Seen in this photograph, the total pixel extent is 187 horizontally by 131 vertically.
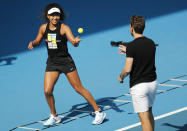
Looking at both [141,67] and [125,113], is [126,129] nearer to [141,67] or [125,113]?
[125,113]

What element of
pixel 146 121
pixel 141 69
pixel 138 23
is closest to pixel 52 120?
pixel 146 121

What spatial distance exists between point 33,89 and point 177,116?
14.2ft

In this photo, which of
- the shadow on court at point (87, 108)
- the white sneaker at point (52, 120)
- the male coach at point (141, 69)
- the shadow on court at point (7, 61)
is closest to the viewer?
the male coach at point (141, 69)

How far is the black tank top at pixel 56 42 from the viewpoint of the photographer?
7180 mm

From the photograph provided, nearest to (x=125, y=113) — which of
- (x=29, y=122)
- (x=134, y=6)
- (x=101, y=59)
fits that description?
(x=29, y=122)

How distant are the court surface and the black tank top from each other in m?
1.34

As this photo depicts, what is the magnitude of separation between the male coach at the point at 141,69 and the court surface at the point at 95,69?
146 cm

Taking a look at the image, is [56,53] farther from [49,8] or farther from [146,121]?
[146,121]

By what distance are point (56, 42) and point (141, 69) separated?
2220mm

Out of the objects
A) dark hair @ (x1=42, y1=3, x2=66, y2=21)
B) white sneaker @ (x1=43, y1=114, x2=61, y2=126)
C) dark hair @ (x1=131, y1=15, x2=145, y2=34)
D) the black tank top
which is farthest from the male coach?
white sneaker @ (x1=43, y1=114, x2=61, y2=126)

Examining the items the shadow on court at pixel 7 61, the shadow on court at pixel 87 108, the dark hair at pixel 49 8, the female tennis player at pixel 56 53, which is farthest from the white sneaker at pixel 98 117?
the shadow on court at pixel 7 61

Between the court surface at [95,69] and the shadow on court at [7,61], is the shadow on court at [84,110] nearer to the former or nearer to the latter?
the court surface at [95,69]

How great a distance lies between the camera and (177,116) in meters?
7.36

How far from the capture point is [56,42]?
Answer: 7.18 m
